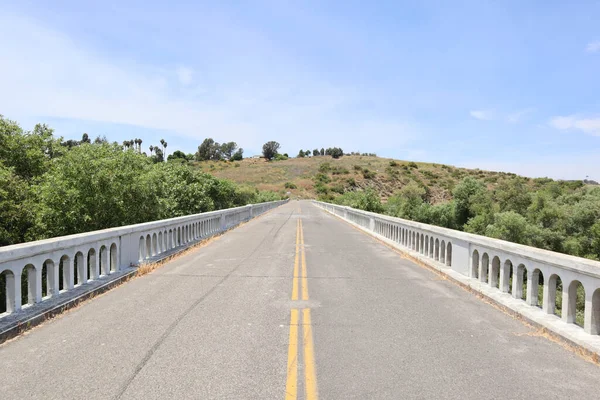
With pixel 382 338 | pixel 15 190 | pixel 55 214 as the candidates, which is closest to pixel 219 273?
pixel 382 338

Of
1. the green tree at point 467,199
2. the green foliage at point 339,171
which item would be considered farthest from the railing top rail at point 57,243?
the green foliage at point 339,171

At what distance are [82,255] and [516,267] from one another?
7909mm

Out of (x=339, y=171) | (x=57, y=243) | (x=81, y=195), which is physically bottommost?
(x=57, y=243)

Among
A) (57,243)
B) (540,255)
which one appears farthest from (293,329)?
(57,243)

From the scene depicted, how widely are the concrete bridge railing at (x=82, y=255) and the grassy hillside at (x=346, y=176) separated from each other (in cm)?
9672

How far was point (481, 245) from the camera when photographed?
26.8 ft

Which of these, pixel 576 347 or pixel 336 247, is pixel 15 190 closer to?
pixel 336 247

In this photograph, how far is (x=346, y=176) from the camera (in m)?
131

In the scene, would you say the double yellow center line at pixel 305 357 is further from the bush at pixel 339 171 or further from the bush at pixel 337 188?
the bush at pixel 339 171

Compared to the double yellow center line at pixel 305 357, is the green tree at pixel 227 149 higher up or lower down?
higher up

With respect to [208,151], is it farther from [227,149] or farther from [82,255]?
[82,255]

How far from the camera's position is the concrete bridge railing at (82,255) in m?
5.74

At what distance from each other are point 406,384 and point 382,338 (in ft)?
4.20

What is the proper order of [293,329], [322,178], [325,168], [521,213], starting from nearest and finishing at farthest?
[293,329], [521,213], [322,178], [325,168]
